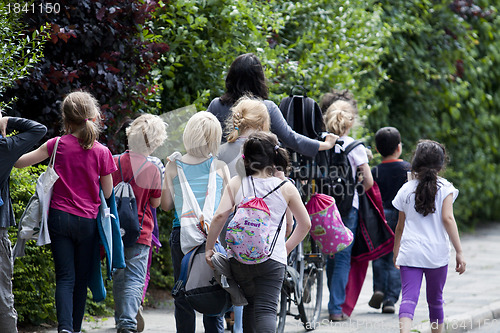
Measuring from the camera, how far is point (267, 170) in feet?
14.9

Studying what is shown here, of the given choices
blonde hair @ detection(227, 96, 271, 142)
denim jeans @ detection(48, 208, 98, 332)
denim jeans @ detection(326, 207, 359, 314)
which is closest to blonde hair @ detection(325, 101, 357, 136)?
denim jeans @ detection(326, 207, 359, 314)

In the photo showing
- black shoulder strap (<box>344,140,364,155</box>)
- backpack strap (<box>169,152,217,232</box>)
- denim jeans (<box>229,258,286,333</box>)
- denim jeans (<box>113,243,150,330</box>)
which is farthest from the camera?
black shoulder strap (<box>344,140,364,155</box>)

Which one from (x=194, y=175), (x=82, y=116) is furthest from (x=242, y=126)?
(x=82, y=116)

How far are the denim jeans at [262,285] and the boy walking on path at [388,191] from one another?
288 centimetres

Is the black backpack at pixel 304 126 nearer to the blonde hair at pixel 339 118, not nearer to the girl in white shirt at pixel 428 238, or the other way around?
the blonde hair at pixel 339 118

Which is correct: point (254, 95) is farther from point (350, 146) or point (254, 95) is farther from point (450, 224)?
point (450, 224)

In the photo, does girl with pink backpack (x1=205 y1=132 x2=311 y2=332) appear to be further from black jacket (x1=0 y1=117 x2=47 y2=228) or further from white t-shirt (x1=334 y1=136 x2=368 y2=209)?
white t-shirt (x1=334 y1=136 x2=368 y2=209)

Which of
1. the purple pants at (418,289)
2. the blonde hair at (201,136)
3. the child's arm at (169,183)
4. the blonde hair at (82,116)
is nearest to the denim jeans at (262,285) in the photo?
the child's arm at (169,183)

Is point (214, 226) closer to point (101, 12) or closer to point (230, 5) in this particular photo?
point (101, 12)

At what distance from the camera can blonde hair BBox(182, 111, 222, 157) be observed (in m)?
4.80

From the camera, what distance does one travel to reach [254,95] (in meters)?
5.56

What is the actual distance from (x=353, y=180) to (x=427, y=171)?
1.30 meters

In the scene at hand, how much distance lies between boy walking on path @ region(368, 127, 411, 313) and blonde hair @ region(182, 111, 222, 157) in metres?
2.65

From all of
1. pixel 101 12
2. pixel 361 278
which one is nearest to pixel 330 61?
pixel 361 278
